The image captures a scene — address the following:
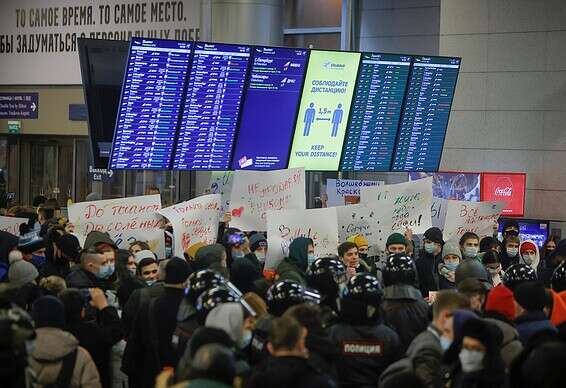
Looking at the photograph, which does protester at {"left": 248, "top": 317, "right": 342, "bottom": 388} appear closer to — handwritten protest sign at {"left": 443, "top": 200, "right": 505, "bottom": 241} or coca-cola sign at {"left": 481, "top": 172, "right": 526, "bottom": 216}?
handwritten protest sign at {"left": 443, "top": 200, "right": 505, "bottom": 241}

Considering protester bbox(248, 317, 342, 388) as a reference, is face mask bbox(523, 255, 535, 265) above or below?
below

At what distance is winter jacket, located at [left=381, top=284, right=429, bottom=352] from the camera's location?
8.12m

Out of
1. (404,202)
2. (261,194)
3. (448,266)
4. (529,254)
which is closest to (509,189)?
(529,254)

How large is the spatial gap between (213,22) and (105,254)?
489 inches

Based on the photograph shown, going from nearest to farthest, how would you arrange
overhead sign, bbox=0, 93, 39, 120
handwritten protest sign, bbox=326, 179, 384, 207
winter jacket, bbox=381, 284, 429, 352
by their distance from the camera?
winter jacket, bbox=381, 284, 429, 352 → handwritten protest sign, bbox=326, 179, 384, 207 → overhead sign, bbox=0, 93, 39, 120

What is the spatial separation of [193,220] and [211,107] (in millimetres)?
1685

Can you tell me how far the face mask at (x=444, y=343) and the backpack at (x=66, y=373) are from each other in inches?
86.6

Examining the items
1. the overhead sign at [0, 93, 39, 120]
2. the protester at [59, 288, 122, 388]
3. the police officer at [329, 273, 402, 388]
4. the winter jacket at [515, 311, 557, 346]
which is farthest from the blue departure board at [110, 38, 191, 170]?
the overhead sign at [0, 93, 39, 120]

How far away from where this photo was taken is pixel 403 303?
8289mm

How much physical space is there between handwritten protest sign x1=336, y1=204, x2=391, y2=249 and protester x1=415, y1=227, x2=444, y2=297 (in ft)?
2.11

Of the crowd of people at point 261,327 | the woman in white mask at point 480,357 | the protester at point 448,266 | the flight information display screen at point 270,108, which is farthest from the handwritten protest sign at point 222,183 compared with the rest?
the woman in white mask at point 480,357

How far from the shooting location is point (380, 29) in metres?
21.8

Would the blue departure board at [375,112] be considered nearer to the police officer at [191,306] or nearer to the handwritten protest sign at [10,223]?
the handwritten protest sign at [10,223]

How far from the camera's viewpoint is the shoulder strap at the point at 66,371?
23.0 ft
